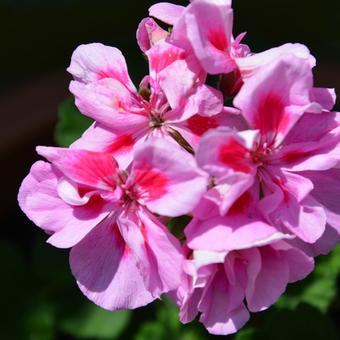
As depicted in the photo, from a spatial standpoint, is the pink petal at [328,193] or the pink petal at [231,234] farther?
the pink petal at [328,193]

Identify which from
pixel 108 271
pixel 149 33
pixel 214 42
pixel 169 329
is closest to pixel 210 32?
pixel 214 42

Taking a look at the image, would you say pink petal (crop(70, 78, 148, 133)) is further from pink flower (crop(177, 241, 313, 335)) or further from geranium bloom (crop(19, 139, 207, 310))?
pink flower (crop(177, 241, 313, 335))

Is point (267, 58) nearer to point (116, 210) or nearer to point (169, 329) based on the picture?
point (116, 210)

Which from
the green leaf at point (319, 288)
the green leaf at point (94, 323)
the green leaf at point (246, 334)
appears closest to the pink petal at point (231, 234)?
the green leaf at point (246, 334)

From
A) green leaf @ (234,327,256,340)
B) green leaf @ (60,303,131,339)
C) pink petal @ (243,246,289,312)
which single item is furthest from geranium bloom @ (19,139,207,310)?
green leaf @ (60,303,131,339)

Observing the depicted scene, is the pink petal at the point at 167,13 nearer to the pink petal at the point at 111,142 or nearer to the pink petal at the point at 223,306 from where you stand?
the pink petal at the point at 111,142

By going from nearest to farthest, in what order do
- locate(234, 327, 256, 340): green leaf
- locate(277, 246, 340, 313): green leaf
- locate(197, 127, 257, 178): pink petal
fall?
locate(197, 127, 257, 178): pink petal → locate(234, 327, 256, 340): green leaf → locate(277, 246, 340, 313): green leaf
